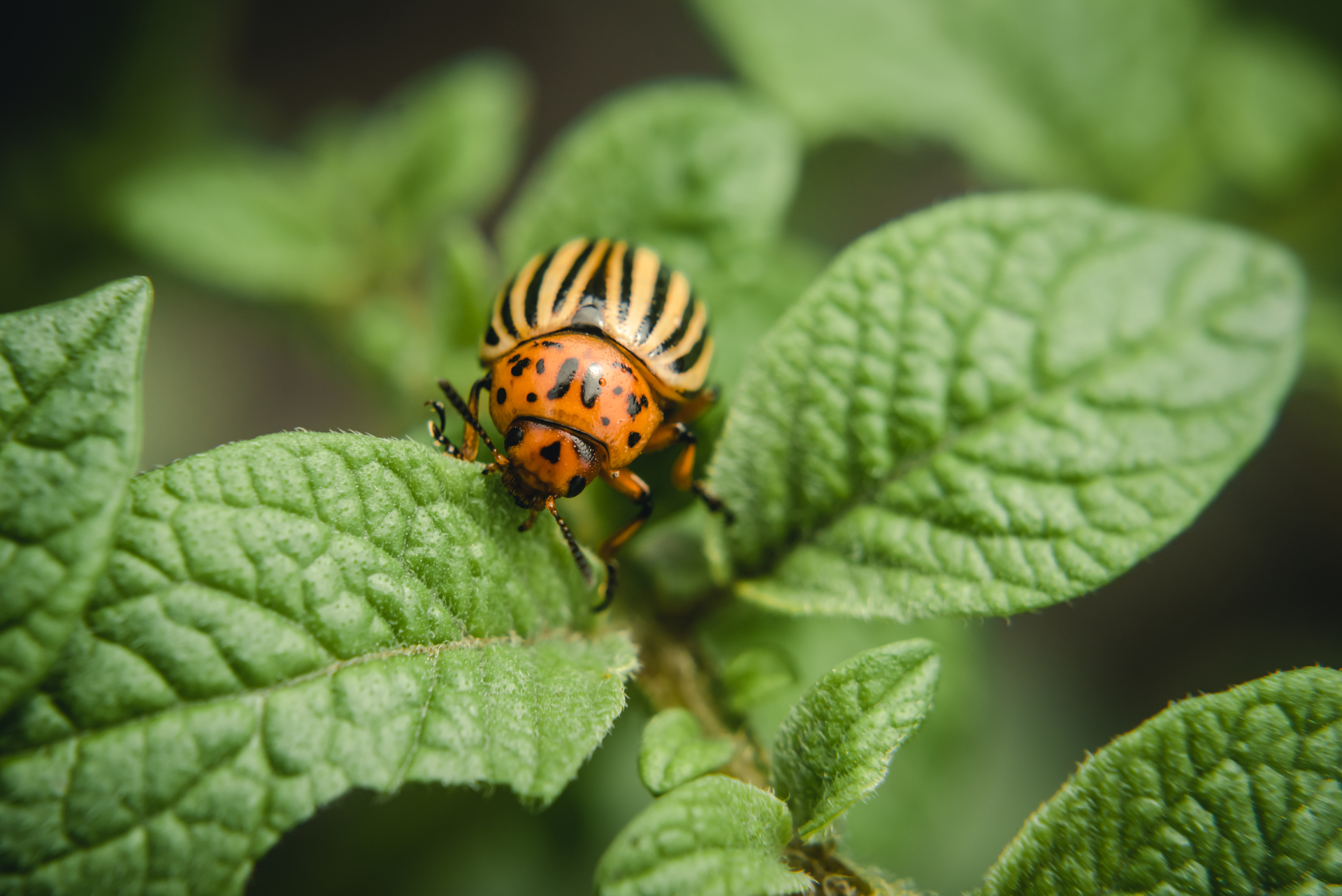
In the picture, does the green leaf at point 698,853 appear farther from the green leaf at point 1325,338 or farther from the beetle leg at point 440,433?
the green leaf at point 1325,338

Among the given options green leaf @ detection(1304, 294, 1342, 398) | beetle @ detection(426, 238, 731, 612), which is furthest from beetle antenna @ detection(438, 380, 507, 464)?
green leaf @ detection(1304, 294, 1342, 398)

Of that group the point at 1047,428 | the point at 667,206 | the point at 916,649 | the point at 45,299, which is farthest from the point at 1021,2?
the point at 45,299

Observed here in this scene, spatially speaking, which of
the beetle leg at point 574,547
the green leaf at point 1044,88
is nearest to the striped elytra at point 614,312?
the beetle leg at point 574,547

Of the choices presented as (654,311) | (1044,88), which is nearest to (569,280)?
(654,311)

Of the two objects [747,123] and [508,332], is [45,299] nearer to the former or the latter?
[508,332]

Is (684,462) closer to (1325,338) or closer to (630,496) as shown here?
(630,496)

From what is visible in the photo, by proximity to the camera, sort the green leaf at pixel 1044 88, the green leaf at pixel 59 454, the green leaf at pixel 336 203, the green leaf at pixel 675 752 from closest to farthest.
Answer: the green leaf at pixel 59 454 < the green leaf at pixel 675 752 < the green leaf at pixel 336 203 < the green leaf at pixel 1044 88

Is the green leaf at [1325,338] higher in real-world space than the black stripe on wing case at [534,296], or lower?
lower
